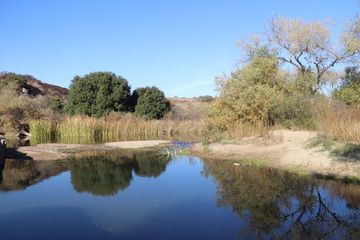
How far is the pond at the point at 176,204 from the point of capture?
17.7ft

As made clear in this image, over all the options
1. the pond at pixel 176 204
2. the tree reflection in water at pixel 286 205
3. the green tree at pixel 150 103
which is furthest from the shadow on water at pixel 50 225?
the green tree at pixel 150 103

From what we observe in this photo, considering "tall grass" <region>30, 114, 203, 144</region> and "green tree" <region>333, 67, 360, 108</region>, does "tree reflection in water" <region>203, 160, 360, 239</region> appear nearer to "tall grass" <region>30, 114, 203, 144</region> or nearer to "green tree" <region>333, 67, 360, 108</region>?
"green tree" <region>333, 67, 360, 108</region>

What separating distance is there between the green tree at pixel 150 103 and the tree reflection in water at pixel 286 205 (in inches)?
1012

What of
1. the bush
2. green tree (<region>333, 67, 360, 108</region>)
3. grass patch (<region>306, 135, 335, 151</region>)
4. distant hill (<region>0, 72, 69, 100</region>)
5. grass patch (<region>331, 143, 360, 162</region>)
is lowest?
grass patch (<region>331, 143, 360, 162</region>)

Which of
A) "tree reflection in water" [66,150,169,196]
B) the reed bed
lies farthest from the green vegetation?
"tree reflection in water" [66,150,169,196]

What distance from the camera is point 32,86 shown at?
4731cm

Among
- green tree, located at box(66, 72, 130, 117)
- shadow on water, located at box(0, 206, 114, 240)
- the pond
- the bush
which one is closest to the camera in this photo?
shadow on water, located at box(0, 206, 114, 240)

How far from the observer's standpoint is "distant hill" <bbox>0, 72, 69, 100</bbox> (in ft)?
139

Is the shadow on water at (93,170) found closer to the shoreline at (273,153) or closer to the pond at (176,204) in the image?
the pond at (176,204)

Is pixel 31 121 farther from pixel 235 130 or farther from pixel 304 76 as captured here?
pixel 304 76

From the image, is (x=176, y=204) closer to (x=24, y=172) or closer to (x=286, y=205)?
(x=286, y=205)

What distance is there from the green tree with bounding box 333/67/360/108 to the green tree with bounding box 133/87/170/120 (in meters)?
19.7

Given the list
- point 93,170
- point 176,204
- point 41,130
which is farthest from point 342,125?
point 41,130

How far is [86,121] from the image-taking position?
24.6 m
